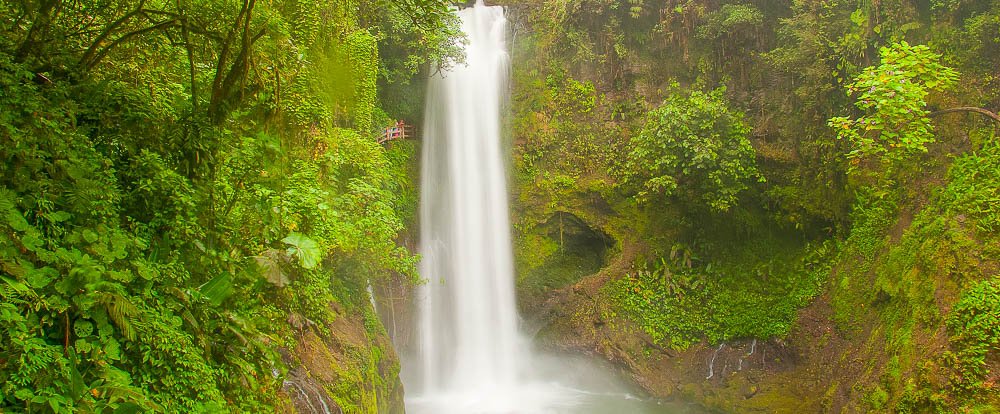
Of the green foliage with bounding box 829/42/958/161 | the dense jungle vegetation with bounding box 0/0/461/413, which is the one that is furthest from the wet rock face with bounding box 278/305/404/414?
the green foliage with bounding box 829/42/958/161

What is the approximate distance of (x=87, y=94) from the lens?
3.76 meters

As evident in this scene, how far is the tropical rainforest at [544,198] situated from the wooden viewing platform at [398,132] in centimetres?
25

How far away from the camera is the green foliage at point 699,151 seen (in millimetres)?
10570

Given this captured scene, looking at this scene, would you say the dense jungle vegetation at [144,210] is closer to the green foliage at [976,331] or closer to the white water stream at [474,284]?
the white water stream at [474,284]

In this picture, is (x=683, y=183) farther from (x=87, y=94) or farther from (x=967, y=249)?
(x=87, y=94)

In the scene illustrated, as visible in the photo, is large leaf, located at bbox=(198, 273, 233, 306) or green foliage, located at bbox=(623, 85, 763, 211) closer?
large leaf, located at bbox=(198, 273, 233, 306)

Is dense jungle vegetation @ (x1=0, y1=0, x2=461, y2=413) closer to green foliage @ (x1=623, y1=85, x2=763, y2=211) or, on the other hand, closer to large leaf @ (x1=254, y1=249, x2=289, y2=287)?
large leaf @ (x1=254, y1=249, x2=289, y2=287)

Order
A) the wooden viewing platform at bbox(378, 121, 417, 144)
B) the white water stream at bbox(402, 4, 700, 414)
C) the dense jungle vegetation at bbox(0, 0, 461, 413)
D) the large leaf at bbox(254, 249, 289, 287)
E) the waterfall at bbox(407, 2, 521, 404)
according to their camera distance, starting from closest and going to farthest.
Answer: the dense jungle vegetation at bbox(0, 0, 461, 413)
the large leaf at bbox(254, 249, 289, 287)
the white water stream at bbox(402, 4, 700, 414)
the waterfall at bbox(407, 2, 521, 404)
the wooden viewing platform at bbox(378, 121, 417, 144)

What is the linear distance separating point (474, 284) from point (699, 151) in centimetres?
507

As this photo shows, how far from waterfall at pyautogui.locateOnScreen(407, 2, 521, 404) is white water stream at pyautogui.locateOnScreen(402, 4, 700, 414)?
21mm

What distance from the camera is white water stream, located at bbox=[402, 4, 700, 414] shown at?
11.0 m

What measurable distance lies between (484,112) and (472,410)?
6240mm

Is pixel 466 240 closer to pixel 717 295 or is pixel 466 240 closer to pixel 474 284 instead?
pixel 474 284

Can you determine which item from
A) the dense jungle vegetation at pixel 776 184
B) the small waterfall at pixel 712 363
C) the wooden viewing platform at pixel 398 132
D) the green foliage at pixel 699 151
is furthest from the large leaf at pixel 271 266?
the small waterfall at pixel 712 363
